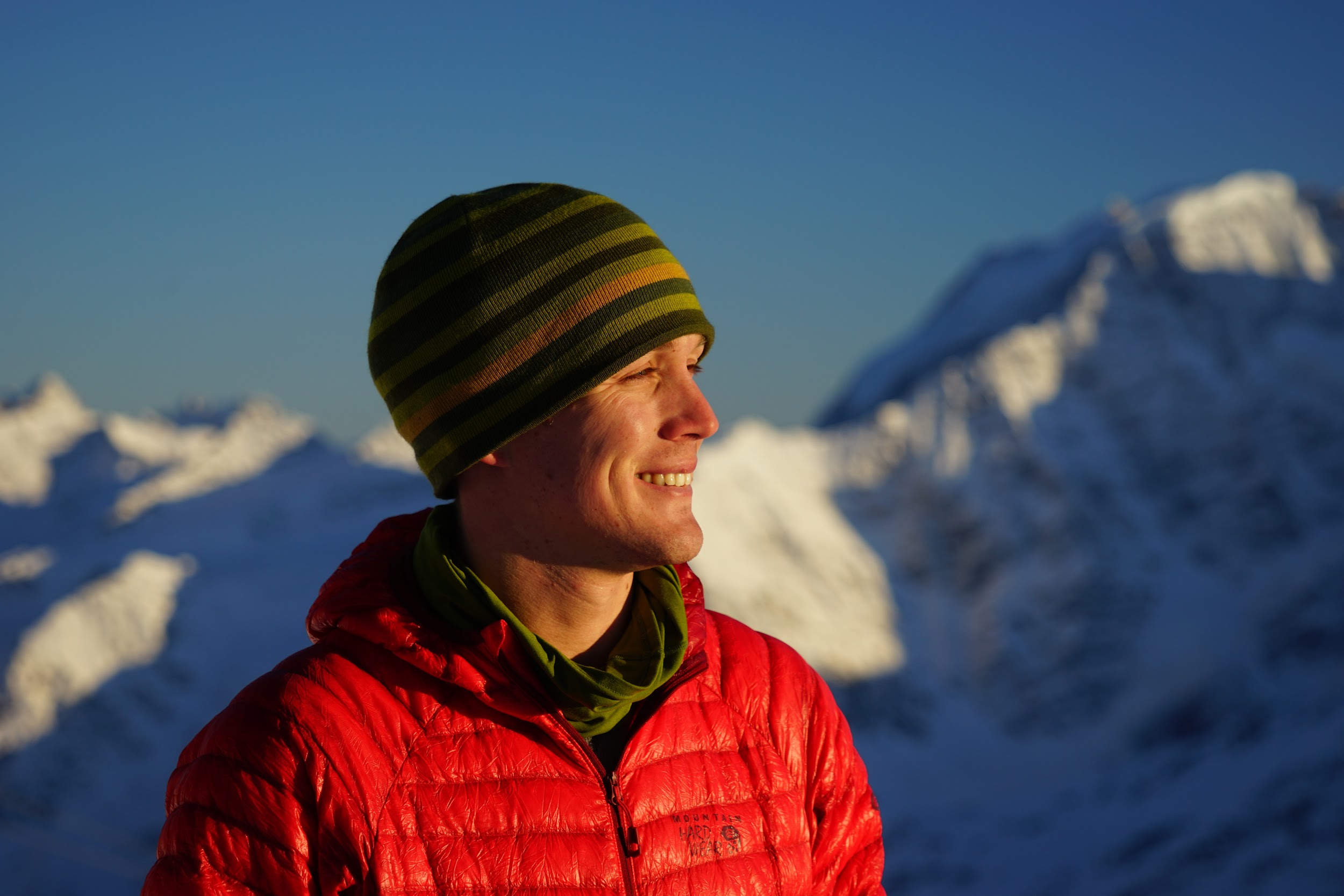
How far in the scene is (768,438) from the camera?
59.1 m

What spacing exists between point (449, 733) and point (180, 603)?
161ft

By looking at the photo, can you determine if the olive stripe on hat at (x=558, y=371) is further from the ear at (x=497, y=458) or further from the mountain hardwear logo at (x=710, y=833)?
the mountain hardwear logo at (x=710, y=833)

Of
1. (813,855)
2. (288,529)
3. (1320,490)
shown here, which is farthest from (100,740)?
(1320,490)

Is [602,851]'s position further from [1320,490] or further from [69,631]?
[1320,490]

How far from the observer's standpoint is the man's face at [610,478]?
2.22 metres

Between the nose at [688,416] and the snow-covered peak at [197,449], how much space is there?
229 ft

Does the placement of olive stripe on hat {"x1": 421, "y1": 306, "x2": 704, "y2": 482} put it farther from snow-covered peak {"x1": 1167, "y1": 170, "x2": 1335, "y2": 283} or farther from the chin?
snow-covered peak {"x1": 1167, "y1": 170, "x2": 1335, "y2": 283}

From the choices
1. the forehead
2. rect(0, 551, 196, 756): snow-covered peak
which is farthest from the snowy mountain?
the forehead

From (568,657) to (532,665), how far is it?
69mm

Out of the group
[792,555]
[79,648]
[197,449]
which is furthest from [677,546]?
[197,449]

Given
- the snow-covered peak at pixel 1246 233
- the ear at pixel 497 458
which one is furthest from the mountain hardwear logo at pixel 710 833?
the snow-covered peak at pixel 1246 233

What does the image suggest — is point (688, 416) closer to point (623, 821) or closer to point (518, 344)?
point (518, 344)

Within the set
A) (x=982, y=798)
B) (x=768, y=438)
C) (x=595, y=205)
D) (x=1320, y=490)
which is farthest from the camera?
(x=1320, y=490)

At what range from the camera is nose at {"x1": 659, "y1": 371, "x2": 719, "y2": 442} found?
228 cm
